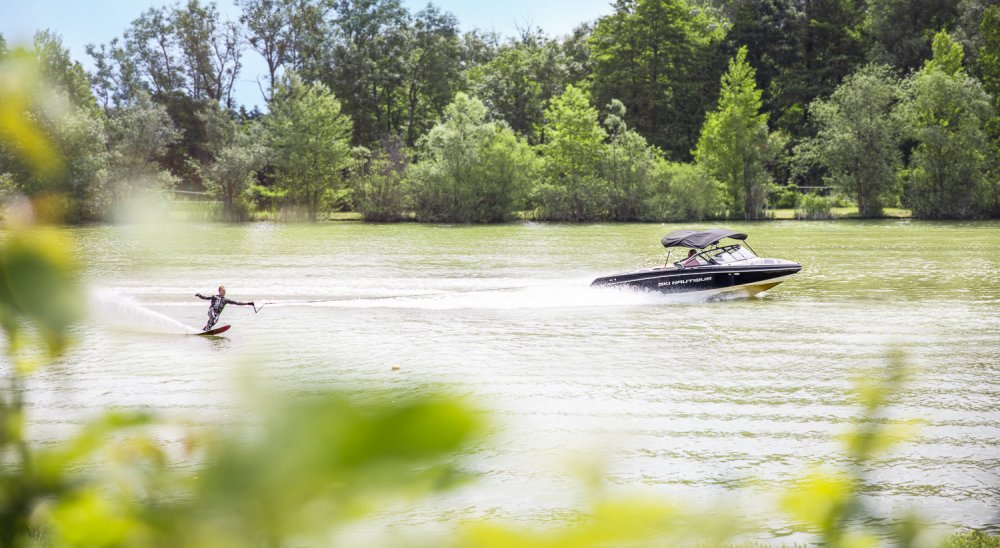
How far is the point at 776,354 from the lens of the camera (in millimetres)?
17703

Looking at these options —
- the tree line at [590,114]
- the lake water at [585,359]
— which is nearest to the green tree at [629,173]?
the tree line at [590,114]

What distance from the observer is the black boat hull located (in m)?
25.7

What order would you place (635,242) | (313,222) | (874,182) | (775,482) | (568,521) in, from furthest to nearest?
(313,222) < (874,182) < (635,242) < (775,482) < (568,521)

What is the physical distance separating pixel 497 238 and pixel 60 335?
183 ft

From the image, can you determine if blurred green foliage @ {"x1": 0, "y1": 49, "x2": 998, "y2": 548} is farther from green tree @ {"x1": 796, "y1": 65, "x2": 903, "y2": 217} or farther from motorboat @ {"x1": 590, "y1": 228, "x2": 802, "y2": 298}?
green tree @ {"x1": 796, "y1": 65, "x2": 903, "y2": 217}

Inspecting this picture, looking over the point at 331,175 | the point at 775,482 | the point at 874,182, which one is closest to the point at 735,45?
the point at 874,182

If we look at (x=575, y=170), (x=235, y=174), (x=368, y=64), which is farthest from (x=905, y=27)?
(x=235, y=174)

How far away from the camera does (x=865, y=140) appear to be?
72.6m

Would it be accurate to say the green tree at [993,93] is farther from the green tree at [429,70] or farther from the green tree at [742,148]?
the green tree at [429,70]

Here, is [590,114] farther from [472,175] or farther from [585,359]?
[585,359]

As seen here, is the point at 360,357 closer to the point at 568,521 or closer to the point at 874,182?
the point at 568,521

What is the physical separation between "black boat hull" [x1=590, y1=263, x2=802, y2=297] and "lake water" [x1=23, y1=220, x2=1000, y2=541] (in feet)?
1.26

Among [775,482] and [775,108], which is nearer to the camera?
[775,482]

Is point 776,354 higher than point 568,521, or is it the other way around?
point 568,521
